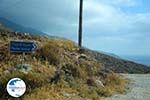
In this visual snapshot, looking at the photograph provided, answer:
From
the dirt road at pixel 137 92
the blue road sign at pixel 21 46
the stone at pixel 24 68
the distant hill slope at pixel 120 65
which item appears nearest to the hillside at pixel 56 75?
the stone at pixel 24 68

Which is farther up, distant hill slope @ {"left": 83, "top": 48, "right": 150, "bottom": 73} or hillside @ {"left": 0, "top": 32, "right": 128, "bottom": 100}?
hillside @ {"left": 0, "top": 32, "right": 128, "bottom": 100}

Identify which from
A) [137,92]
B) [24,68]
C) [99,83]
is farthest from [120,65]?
[24,68]

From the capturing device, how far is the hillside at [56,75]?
19.8 metres

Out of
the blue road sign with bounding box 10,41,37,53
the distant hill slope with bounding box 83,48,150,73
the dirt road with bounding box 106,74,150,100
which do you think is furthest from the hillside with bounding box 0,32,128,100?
the distant hill slope with bounding box 83,48,150,73

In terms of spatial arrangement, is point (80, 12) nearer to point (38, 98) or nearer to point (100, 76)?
point (100, 76)


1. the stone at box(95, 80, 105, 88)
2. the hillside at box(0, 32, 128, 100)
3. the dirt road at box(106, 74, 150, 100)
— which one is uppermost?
the hillside at box(0, 32, 128, 100)

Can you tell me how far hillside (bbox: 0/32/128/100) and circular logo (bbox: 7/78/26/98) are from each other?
0.83 meters

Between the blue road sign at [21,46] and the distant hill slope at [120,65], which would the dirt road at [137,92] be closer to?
the blue road sign at [21,46]

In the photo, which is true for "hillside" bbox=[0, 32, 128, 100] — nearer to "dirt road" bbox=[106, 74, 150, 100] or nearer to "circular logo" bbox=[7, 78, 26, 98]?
"dirt road" bbox=[106, 74, 150, 100]

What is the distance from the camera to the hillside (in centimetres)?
1980

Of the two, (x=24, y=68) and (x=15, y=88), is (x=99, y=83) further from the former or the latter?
(x=15, y=88)

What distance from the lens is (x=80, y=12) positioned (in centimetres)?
3397

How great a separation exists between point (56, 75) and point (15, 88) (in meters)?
4.56

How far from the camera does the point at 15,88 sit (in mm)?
17750
